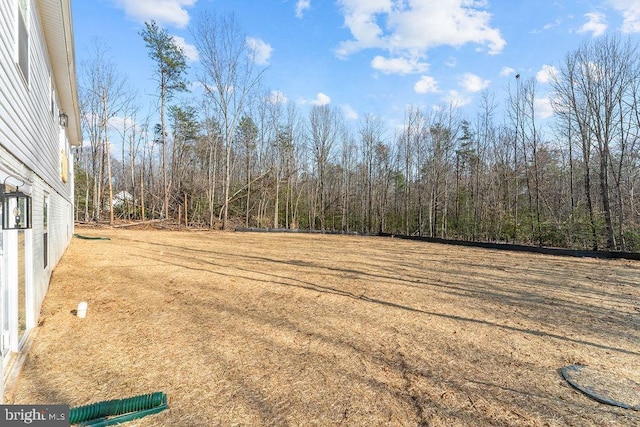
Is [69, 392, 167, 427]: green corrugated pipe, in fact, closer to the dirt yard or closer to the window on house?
the dirt yard

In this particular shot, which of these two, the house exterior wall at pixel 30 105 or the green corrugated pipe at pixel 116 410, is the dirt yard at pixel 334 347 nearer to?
the green corrugated pipe at pixel 116 410

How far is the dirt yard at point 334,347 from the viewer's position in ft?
7.26

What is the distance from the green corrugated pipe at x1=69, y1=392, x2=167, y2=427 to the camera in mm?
1980

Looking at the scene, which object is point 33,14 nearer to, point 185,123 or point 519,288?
point 519,288

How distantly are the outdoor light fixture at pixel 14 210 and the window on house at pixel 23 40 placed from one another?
152cm

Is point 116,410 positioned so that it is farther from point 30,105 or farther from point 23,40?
point 23,40

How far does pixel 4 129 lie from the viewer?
246 centimetres

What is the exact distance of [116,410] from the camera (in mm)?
2053
